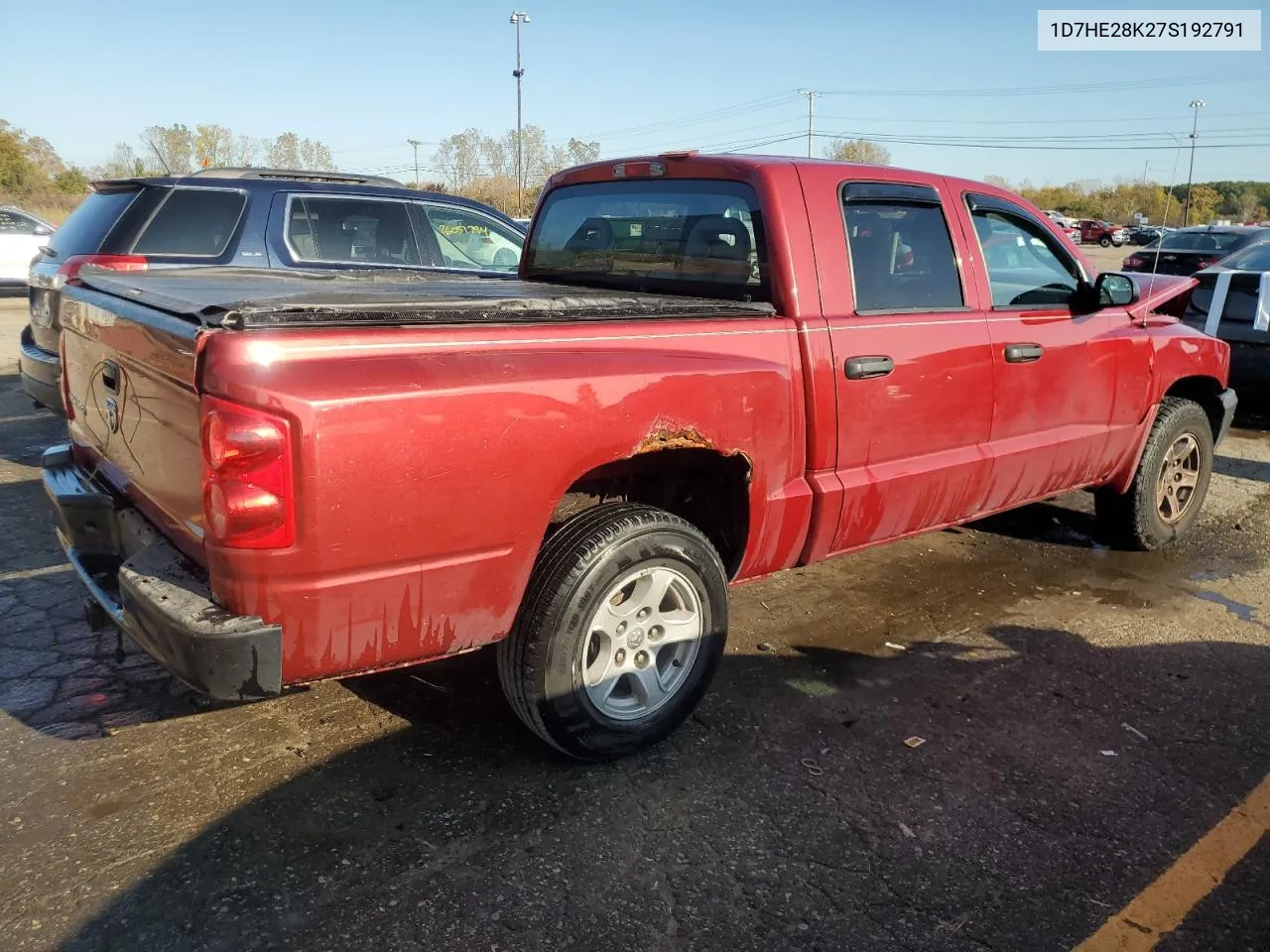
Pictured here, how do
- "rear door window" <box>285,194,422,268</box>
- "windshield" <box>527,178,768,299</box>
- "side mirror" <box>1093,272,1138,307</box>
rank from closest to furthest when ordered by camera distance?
"windshield" <box>527,178,768,299</box> → "side mirror" <box>1093,272,1138,307</box> → "rear door window" <box>285,194,422,268</box>

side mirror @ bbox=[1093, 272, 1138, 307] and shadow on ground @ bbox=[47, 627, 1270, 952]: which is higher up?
side mirror @ bbox=[1093, 272, 1138, 307]

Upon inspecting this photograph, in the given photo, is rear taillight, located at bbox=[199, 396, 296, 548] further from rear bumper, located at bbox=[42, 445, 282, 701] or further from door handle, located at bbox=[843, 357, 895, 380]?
door handle, located at bbox=[843, 357, 895, 380]

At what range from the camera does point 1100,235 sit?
1997 inches

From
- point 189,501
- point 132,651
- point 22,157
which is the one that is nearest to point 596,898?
point 189,501

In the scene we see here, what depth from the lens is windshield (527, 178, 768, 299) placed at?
364cm

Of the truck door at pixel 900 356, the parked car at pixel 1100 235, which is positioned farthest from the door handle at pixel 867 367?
the parked car at pixel 1100 235

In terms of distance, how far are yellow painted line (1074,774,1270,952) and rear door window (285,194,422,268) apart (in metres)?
6.02

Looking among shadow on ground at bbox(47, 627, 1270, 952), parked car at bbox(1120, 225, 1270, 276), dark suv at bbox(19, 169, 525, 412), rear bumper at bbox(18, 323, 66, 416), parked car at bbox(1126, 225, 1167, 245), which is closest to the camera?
shadow on ground at bbox(47, 627, 1270, 952)

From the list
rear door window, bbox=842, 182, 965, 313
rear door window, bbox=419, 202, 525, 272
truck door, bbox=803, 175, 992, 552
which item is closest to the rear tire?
truck door, bbox=803, 175, 992, 552

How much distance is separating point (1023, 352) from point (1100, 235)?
174 feet

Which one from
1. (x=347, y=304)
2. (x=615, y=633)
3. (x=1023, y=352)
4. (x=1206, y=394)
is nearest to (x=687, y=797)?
(x=615, y=633)

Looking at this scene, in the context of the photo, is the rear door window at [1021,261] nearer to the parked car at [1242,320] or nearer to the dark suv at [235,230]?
the dark suv at [235,230]

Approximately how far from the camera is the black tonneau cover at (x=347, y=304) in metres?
2.38

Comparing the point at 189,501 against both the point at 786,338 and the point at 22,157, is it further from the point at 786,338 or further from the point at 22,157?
the point at 22,157
